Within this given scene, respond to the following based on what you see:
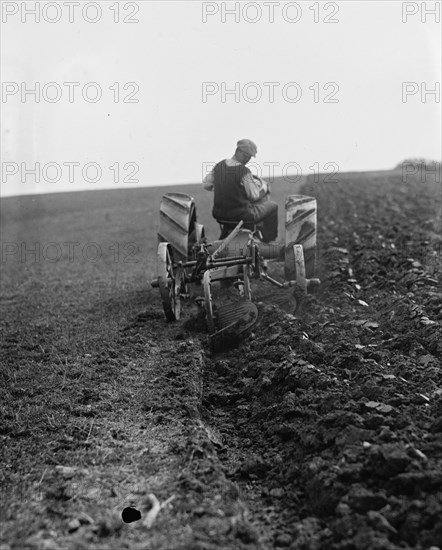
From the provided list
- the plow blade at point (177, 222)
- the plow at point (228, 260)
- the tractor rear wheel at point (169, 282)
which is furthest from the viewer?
the plow blade at point (177, 222)

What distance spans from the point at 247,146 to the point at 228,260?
117 cm

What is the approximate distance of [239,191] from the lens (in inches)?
292

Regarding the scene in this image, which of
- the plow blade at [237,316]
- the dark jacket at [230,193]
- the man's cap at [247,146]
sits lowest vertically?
the plow blade at [237,316]

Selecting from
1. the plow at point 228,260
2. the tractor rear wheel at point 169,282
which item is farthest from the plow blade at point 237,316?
the tractor rear wheel at point 169,282

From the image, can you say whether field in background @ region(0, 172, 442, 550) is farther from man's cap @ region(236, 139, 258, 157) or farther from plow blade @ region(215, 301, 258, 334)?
man's cap @ region(236, 139, 258, 157)

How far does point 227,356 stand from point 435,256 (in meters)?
3.40

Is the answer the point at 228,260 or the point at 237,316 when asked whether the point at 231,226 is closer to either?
the point at 228,260

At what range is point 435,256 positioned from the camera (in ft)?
26.8

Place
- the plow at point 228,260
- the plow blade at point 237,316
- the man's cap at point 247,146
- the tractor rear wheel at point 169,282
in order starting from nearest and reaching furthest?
1. the plow blade at point 237,316
2. the plow at point 228,260
3. the tractor rear wheel at point 169,282
4. the man's cap at point 247,146

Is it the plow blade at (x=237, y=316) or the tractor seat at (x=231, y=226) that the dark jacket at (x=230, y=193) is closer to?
the tractor seat at (x=231, y=226)

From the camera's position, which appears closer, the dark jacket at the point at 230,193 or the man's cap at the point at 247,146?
the man's cap at the point at 247,146

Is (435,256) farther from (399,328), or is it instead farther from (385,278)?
(399,328)

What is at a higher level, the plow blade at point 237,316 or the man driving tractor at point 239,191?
the man driving tractor at point 239,191

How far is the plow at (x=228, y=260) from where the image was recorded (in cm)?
635
